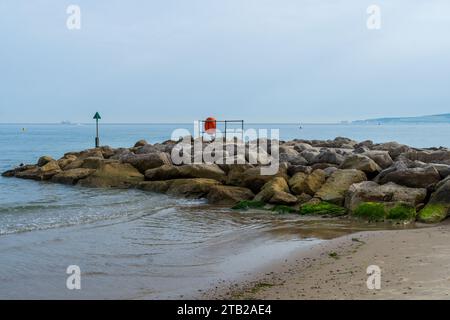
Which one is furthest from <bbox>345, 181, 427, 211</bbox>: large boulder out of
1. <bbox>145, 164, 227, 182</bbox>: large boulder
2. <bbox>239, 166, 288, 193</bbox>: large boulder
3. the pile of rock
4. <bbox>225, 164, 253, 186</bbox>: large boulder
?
<bbox>145, 164, 227, 182</bbox>: large boulder

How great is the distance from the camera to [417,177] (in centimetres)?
1400

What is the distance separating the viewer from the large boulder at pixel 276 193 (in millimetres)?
15312

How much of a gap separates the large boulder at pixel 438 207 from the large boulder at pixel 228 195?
5.68m

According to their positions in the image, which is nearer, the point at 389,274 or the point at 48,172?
the point at 389,274

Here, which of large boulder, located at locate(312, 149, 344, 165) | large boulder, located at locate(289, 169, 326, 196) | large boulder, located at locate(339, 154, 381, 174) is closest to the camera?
large boulder, located at locate(289, 169, 326, 196)

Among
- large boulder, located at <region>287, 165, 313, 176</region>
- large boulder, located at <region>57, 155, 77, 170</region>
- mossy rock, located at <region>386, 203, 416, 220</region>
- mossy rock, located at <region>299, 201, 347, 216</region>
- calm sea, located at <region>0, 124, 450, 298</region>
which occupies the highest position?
large boulder, located at <region>287, 165, 313, 176</region>

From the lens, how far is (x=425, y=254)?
27.8ft

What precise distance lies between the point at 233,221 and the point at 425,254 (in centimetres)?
596

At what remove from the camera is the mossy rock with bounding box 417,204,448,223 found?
39.8 ft

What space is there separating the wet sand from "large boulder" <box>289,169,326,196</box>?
5.08 metres

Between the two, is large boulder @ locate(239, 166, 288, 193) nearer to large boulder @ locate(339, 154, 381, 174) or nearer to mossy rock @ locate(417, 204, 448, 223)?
large boulder @ locate(339, 154, 381, 174)

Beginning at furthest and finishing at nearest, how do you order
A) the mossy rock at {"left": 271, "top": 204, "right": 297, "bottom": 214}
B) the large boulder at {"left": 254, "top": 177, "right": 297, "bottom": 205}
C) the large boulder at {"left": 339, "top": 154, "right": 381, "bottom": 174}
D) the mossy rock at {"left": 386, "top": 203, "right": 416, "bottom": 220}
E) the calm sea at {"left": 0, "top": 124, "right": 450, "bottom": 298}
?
1. the large boulder at {"left": 339, "top": 154, "right": 381, "bottom": 174}
2. the large boulder at {"left": 254, "top": 177, "right": 297, "bottom": 205}
3. the mossy rock at {"left": 271, "top": 204, "right": 297, "bottom": 214}
4. the mossy rock at {"left": 386, "top": 203, "right": 416, "bottom": 220}
5. the calm sea at {"left": 0, "top": 124, "right": 450, "bottom": 298}
